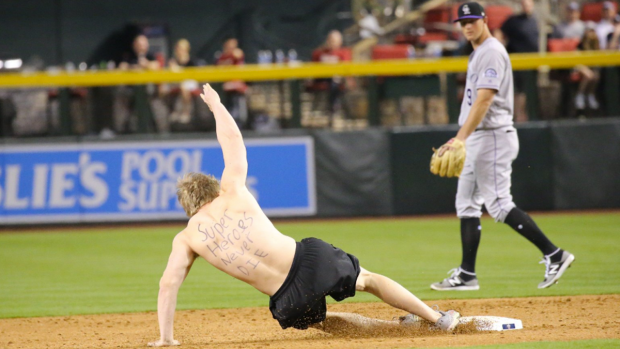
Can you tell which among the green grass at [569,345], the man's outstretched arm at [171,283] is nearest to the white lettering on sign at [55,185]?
the man's outstretched arm at [171,283]

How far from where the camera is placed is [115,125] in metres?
13.2

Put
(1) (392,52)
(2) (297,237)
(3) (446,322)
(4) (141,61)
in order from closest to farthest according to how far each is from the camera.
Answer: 1. (3) (446,322)
2. (2) (297,237)
3. (4) (141,61)
4. (1) (392,52)

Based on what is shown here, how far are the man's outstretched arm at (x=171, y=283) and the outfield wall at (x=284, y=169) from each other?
8.17m

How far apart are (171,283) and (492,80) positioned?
3.15m

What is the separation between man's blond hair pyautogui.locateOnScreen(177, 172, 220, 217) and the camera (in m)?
4.87

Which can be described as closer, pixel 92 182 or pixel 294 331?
pixel 294 331

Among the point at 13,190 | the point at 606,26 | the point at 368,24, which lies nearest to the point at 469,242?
the point at 13,190

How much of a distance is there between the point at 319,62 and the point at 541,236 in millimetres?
7876

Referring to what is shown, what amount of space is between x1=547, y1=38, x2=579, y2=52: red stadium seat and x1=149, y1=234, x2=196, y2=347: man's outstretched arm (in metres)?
11.1

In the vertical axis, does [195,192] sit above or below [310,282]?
above

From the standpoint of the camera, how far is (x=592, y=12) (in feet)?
55.0

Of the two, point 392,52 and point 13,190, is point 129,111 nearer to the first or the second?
point 13,190

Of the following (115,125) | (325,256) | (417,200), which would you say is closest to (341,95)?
(417,200)

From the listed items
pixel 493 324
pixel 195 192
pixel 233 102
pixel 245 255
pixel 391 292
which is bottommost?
pixel 493 324
